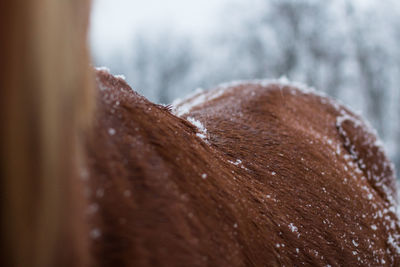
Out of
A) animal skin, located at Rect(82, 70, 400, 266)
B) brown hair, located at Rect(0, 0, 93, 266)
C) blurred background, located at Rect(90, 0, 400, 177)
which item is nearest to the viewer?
brown hair, located at Rect(0, 0, 93, 266)

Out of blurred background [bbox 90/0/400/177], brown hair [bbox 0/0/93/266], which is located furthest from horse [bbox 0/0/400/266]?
blurred background [bbox 90/0/400/177]

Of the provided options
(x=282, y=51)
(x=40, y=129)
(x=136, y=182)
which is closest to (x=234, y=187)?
(x=136, y=182)

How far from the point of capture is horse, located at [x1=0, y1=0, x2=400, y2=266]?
0.61 metres

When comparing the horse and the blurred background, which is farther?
the blurred background

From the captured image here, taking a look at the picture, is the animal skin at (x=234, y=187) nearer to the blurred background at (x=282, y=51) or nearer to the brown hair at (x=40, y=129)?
the brown hair at (x=40, y=129)

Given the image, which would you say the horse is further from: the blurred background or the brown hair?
the blurred background

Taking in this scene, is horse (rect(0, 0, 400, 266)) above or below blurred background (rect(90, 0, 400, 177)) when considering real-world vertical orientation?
below

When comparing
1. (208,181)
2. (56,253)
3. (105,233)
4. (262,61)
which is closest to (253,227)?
(208,181)

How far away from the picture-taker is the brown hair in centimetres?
59

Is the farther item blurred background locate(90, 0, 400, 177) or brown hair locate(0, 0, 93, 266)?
blurred background locate(90, 0, 400, 177)

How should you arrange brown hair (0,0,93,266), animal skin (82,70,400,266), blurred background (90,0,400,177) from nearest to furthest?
brown hair (0,0,93,266) < animal skin (82,70,400,266) < blurred background (90,0,400,177)

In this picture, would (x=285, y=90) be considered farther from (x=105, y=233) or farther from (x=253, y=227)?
(x=105, y=233)

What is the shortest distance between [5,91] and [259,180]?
112 centimetres

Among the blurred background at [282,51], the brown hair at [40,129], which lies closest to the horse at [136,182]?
the brown hair at [40,129]
